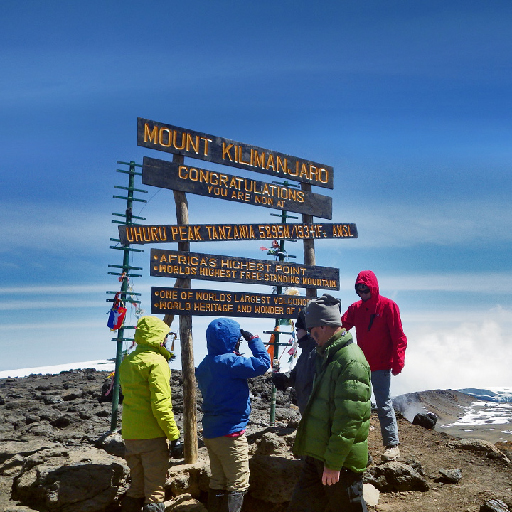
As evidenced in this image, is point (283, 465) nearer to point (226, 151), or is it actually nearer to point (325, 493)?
point (325, 493)

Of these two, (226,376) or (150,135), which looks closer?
(226,376)

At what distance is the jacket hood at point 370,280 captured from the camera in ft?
26.2

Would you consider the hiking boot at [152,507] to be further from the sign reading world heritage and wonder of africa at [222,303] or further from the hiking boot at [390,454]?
the hiking boot at [390,454]

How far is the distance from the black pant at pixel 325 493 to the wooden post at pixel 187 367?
11.5 feet

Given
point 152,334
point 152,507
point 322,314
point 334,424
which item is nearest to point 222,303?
point 152,334

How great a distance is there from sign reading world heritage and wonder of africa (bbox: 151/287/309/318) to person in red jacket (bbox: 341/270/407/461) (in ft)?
7.55

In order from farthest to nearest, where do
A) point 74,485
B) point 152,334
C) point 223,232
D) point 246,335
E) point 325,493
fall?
point 223,232 → point 74,485 → point 246,335 → point 152,334 → point 325,493

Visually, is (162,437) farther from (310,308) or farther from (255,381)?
(255,381)

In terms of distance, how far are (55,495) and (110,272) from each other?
4353 millimetres

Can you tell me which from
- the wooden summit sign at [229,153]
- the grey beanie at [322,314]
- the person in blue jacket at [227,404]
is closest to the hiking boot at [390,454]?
the person in blue jacket at [227,404]

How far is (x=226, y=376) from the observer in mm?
6203

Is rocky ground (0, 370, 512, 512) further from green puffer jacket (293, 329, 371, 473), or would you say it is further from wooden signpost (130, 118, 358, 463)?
green puffer jacket (293, 329, 371, 473)

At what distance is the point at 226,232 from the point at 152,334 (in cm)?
361

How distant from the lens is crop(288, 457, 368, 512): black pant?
4.95 m
